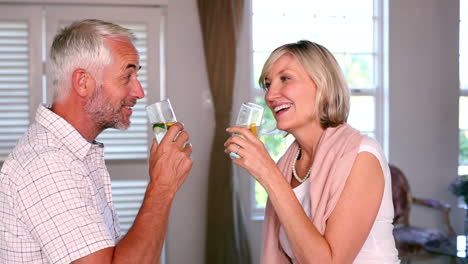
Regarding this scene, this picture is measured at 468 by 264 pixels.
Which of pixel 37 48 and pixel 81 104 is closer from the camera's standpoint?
pixel 81 104

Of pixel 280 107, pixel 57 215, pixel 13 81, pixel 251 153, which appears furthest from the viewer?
A: pixel 13 81

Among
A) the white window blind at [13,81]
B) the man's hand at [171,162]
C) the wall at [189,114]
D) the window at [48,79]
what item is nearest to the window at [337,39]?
the wall at [189,114]

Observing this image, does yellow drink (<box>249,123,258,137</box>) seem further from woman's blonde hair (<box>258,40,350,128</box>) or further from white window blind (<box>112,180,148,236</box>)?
white window blind (<box>112,180,148,236</box>)

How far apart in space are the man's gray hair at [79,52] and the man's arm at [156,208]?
0.31 meters

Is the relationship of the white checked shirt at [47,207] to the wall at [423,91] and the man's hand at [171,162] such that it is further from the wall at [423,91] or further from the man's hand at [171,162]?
the wall at [423,91]

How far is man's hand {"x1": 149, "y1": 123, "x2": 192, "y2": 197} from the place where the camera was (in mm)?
1758

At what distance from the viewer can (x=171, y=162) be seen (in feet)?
5.90

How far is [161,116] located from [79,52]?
1.09 feet

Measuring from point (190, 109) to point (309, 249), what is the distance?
304 centimetres

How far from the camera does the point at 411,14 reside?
4.93 metres

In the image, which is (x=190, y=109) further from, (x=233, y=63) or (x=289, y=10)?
(x=289, y=10)

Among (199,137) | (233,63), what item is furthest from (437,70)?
(199,137)

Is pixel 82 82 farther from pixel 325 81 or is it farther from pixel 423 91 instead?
pixel 423 91

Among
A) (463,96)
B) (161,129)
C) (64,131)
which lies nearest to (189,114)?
(463,96)
